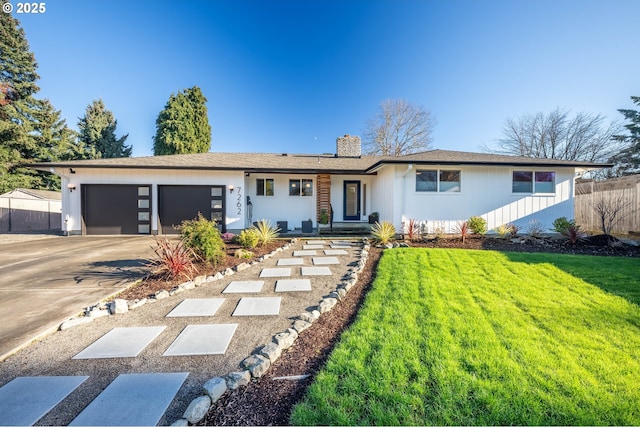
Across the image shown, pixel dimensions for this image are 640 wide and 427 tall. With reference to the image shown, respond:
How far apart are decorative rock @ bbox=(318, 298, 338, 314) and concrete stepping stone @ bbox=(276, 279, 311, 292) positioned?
0.67 meters

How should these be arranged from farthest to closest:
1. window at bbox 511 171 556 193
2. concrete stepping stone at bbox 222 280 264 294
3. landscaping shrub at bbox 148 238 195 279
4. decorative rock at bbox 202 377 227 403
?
window at bbox 511 171 556 193 → landscaping shrub at bbox 148 238 195 279 → concrete stepping stone at bbox 222 280 264 294 → decorative rock at bbox 202 377 227 403

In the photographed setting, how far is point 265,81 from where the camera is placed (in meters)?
14.2

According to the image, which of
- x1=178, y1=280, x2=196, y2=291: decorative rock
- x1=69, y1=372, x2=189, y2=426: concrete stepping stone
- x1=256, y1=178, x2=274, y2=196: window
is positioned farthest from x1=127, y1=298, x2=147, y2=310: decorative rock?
x1=256, y1=178, x2=274, y2=196: window

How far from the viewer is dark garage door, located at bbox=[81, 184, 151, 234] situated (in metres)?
10.5

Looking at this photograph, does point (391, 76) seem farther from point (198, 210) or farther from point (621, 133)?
point (621, 133)

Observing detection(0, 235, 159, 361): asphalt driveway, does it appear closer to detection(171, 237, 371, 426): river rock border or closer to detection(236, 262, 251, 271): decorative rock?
detection(236, 262, 251, 271): decorative rock

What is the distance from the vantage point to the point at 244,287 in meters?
4.54

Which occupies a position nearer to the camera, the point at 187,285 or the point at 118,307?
the point at 118,307

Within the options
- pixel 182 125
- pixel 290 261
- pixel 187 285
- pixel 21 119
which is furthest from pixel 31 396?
pixel 21 119

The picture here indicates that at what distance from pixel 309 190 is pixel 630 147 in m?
22.6

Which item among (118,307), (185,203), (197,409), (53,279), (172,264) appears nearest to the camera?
(197,409)

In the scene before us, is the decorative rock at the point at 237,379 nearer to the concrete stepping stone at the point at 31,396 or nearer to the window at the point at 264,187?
the concrete stepping stone at the point at 31,396

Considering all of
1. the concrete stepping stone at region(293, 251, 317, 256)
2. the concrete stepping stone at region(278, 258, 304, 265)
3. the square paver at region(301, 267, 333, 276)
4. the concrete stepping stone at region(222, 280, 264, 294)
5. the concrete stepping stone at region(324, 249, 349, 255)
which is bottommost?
the concrete stepping stone at region(222, 280, 264, 294)

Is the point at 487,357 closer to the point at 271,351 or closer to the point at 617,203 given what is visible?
the point at 271,351
